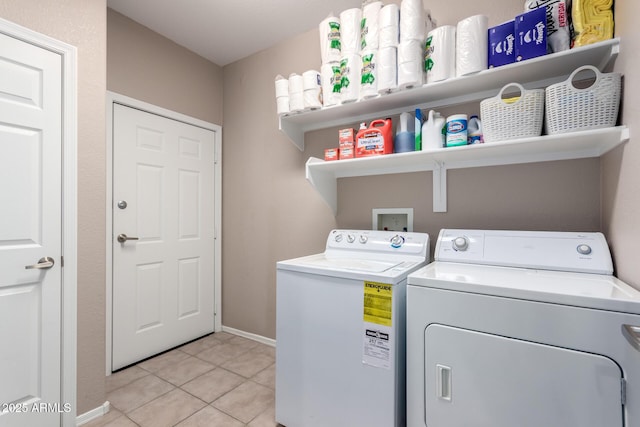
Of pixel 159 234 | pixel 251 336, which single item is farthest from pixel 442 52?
pixel 251 336

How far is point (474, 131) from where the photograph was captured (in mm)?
1607

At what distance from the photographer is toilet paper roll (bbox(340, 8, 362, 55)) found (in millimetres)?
1742

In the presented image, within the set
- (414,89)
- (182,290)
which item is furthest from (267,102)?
(182,290)

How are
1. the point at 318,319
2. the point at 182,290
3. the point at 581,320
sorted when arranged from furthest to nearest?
the point at 182,290, the point at 318,319, the point at 581,320

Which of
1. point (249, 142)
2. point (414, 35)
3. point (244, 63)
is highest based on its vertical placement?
point (244, 63)

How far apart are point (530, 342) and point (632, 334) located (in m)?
0.26

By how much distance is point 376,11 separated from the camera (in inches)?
65.7

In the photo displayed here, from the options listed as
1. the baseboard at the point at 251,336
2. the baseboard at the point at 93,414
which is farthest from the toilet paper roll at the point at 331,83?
the baseboard at the point at 93,414

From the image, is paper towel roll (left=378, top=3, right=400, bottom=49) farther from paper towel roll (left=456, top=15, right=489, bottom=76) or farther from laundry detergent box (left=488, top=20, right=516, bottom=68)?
laundry detergent box (left=488, top=20, right=516, bottom=68)

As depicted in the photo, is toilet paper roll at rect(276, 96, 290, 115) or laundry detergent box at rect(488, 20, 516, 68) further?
toilet paper roll at rect(276, 96, 290, 115)

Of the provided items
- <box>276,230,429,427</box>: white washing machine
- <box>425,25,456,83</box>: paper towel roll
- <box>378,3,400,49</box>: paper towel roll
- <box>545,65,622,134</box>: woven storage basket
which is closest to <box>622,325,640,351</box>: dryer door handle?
<box>276,230,429,427</box>: white washing machine

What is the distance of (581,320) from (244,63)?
2.99m

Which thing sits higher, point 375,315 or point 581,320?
point 581,320

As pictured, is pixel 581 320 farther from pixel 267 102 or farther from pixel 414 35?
pixel 267 102
